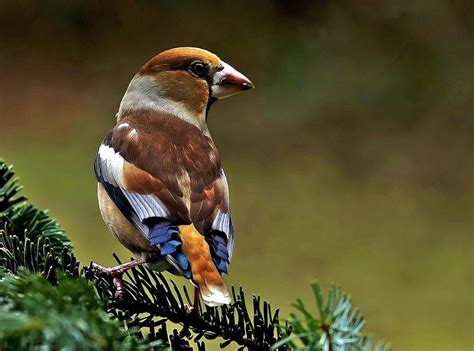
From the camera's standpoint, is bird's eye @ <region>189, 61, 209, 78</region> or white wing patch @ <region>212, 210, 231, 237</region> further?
bird's eye @ <region>189, 61, 209, 78</region>

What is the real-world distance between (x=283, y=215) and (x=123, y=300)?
2.92 meters

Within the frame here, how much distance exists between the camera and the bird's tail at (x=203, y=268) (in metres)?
0.73

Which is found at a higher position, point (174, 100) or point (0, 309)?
point (174, 100)

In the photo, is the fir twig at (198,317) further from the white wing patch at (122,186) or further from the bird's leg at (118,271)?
the white wing patch at (122,186)

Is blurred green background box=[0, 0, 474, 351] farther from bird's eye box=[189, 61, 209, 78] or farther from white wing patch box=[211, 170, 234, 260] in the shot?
white wing patch box=[211, 170, 234, 260]

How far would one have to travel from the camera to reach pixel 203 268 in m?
0.80

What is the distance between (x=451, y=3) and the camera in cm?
462

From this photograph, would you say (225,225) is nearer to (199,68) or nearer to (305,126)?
(199,68)

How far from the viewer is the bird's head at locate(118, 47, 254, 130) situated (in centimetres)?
118

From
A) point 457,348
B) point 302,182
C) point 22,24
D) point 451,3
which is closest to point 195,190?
point 457,348

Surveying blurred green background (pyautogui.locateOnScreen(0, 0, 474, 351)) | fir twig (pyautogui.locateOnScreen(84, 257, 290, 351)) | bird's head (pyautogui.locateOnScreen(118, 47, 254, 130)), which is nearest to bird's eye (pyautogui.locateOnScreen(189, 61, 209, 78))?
bird's head (pyautogui.locateOnScreen(118, 47, 254, 130))

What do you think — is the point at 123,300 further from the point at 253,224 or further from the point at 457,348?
the point at 253,224

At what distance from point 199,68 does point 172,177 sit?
30 centimetres

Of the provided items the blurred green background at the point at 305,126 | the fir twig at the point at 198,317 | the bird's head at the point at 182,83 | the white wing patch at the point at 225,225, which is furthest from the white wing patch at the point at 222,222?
the blurred green background at the point at 305,126
